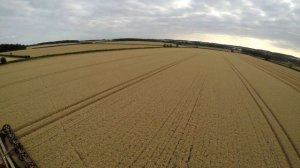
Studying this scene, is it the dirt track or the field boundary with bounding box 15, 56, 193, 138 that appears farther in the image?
the field boundary with bounding box 15, 56, 193, 138

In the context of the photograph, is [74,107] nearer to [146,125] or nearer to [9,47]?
[146,125]

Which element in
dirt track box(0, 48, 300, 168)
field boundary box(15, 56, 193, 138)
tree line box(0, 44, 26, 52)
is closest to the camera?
dirt track box(0, 48, 300, 168)

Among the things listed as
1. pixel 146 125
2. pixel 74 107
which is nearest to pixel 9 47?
pixel 74 107

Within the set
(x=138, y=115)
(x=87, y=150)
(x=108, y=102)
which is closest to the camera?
(x=87, y=150)

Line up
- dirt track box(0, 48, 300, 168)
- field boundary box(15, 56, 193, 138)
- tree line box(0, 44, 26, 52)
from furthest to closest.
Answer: tree line box(0, 44, 26, 52)
field boundary box(15, 56, 193, 138)
dirt track box(0, 48, 300, 168)

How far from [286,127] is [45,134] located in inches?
411

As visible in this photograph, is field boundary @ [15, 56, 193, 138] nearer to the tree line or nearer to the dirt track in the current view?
the dirt track

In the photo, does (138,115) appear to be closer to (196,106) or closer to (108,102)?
(108,102)

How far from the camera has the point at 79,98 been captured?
13.6 meters

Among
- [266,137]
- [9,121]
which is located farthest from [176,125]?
[9,121]

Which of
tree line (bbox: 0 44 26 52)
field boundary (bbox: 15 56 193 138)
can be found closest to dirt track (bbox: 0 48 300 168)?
field boundary (bbox: 15 56 193 138)

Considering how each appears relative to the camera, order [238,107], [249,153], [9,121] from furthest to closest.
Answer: [238,107], [9,121], [249,153]

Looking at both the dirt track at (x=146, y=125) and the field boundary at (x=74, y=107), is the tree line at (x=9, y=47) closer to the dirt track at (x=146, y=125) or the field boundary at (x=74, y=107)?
the dirt track at (x=146, y=125)

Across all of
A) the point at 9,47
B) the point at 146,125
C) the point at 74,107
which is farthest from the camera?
the point at 9,47
